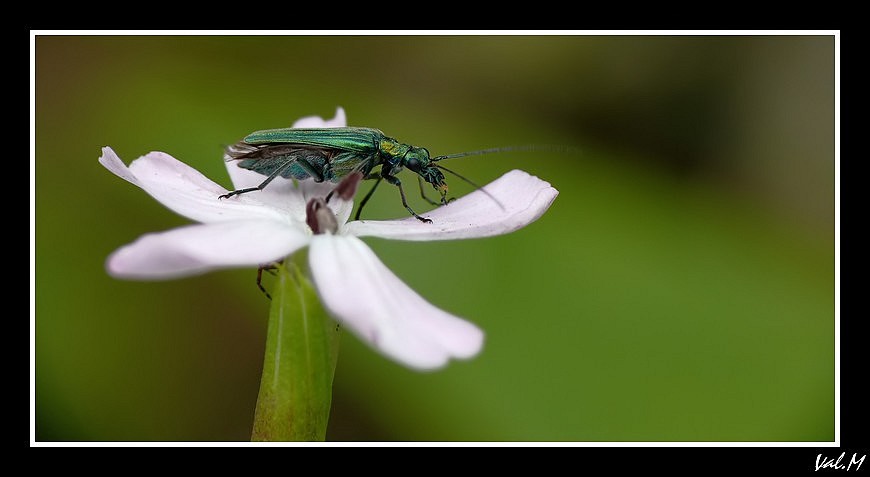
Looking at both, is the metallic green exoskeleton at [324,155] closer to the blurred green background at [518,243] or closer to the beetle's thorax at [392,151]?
the beetle's thorax at [392,151]

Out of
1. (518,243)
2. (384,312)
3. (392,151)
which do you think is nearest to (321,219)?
(384,312)

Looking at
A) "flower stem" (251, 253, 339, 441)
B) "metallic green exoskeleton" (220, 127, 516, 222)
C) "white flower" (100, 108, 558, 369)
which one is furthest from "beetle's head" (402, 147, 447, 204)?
"flower stem" (251, 253, 339, 441)

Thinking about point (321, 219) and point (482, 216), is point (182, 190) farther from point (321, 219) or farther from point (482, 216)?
point (482, 216)

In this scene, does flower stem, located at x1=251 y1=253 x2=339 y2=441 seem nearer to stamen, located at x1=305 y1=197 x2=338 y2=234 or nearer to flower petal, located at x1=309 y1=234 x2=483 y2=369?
flower petal, located at x1=309 y1=234 x2=483 y2=369

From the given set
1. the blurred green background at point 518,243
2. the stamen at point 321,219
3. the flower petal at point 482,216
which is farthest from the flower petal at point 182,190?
the blurred green background at point 518,243

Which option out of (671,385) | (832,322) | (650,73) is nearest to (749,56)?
(650,73)

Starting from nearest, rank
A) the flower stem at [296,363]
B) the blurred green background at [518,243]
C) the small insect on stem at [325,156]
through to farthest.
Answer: the flower stem at [296,363] < the small insect on stem at [325,156] < the blurred green background at [518,243]
